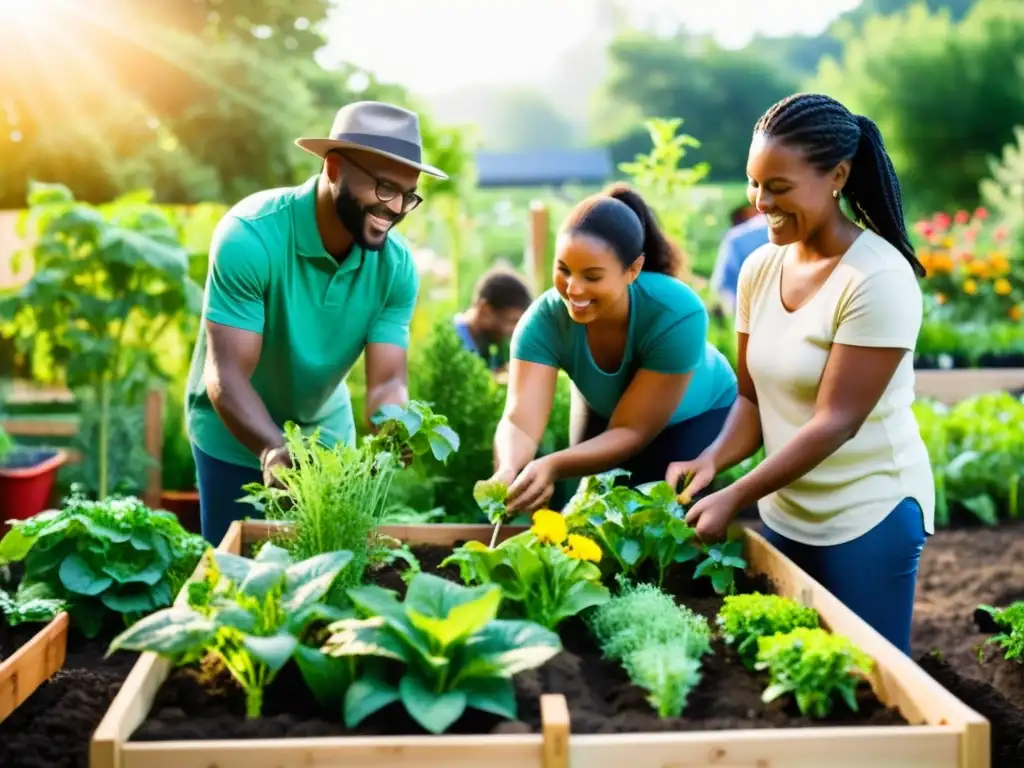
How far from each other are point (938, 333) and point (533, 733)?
7413 mm

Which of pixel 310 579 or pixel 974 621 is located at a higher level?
pixel 310 579

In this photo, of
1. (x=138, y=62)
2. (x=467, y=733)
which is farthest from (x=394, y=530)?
(x=138, y=62)

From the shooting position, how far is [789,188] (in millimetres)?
2217

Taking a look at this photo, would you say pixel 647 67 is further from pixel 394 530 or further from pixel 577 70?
pixel 394 530

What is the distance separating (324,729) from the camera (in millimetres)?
1700

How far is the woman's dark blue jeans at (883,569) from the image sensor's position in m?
2.31

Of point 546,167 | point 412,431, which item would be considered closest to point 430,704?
point 412,431

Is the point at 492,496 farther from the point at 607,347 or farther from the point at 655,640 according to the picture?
the point at 655,640

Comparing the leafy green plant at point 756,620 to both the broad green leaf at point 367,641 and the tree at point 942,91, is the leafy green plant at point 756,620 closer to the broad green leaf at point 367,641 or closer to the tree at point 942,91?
the broad green leaf at point 367,641

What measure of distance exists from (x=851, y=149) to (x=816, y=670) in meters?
1.05

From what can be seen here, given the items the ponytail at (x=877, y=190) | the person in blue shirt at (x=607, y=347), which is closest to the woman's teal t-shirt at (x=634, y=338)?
the person in blue shirt at (x=607, y=347)

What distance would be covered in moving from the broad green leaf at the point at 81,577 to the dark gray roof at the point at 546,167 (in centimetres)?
3314

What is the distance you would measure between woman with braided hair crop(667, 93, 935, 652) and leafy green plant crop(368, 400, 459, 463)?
0.55 metres

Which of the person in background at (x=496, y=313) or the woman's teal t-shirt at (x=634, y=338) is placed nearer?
the woman's teal t-shirt at (x=634, y=338)
